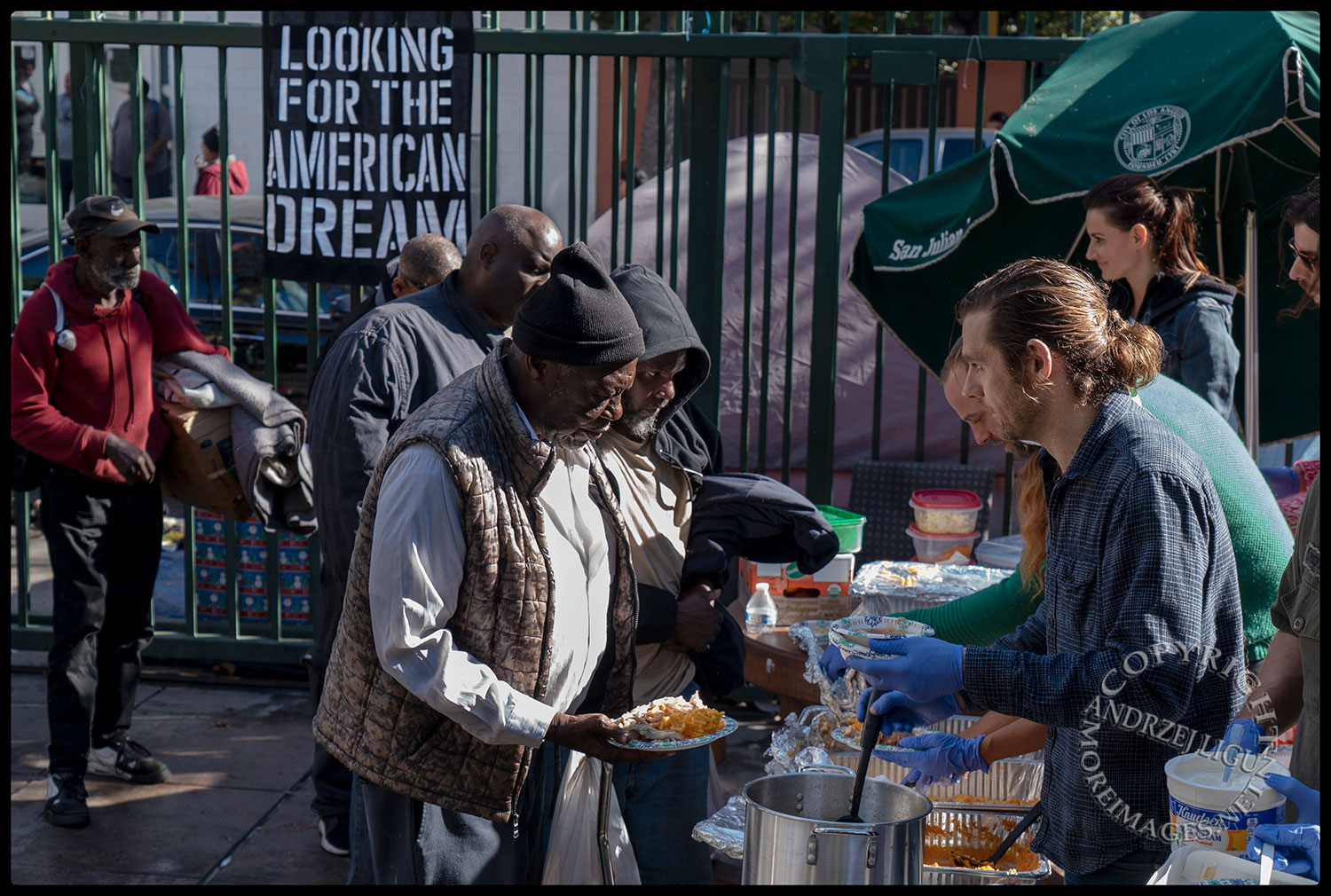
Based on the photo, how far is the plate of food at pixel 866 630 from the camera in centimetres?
279

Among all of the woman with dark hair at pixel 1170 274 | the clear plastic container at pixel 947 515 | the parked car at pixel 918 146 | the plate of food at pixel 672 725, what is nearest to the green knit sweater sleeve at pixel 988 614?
the plate of food at pixel 672 725

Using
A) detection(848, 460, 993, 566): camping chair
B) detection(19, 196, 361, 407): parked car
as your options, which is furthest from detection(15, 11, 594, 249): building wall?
detection(848, 460, 993, 566): camping chair

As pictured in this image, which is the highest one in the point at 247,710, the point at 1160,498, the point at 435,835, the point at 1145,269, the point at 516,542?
the point at 1145,269

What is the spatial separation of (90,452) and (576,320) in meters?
2.87

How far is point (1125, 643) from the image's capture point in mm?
Result: 2072

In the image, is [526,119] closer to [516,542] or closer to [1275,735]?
[516,542]

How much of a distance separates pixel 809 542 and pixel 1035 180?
5.72 ft

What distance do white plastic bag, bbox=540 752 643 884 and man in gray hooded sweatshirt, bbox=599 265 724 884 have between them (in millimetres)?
212

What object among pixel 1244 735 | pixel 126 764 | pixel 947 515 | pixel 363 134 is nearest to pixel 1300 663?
pixel 1244 735

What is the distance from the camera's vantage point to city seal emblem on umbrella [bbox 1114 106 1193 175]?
4070 millimetres

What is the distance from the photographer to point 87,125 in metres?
5.92

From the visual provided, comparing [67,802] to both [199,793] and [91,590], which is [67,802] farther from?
[91,590]
